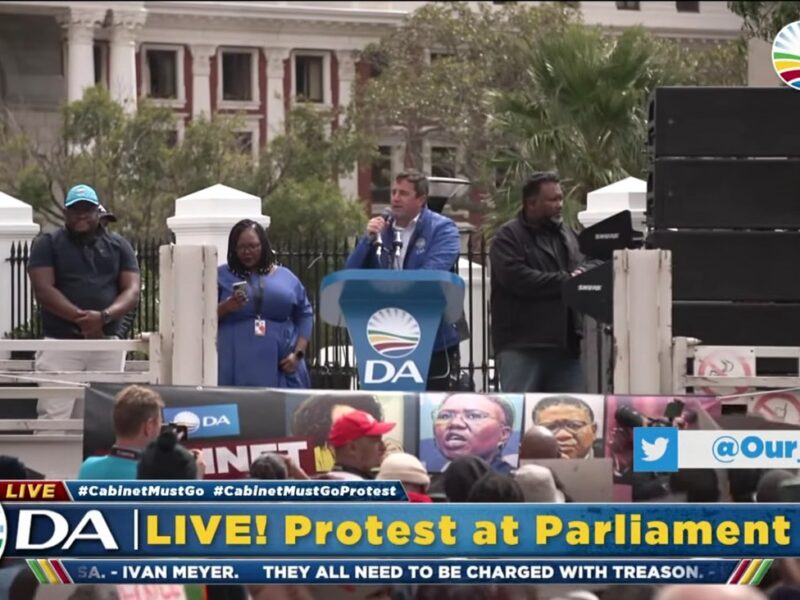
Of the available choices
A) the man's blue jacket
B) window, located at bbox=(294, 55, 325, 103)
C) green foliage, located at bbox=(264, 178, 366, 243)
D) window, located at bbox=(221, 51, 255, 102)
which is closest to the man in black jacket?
the man's blue jacket

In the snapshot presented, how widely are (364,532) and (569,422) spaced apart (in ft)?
5.34

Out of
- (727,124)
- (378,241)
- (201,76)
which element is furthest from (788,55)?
(201,76)

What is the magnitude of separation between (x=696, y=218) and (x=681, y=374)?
124 centimetres

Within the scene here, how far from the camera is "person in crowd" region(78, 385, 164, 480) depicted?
294 inches

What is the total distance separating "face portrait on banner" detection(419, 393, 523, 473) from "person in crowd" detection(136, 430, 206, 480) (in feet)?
2.78

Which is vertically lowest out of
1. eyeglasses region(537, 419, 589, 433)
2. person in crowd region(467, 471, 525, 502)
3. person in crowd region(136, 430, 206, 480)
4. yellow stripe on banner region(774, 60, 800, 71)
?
person in crowd region(467, 471, 525, 502)

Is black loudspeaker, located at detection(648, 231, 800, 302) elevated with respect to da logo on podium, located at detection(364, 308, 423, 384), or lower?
elevated

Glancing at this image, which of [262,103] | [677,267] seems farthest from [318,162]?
[677,267]

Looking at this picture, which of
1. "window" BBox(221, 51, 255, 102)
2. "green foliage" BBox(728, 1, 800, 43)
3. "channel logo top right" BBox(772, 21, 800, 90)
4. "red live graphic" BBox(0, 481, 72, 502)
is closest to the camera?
"red live graphic" BBox(0, 481, 72, 502)

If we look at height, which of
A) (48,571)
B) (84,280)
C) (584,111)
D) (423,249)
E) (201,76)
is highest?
(201,76)

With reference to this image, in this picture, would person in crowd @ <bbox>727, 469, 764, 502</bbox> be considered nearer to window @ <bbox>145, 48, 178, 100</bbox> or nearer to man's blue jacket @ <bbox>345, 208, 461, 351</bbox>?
man's blue jacket @ <bbox>345, 208, 461, 351</bbox>

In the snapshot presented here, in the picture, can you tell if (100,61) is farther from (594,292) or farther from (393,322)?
(393,322)

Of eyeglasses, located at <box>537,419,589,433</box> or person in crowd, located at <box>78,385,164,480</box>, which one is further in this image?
eyeglasses, located at <box>537,419,589,433</box>

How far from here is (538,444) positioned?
776cm
